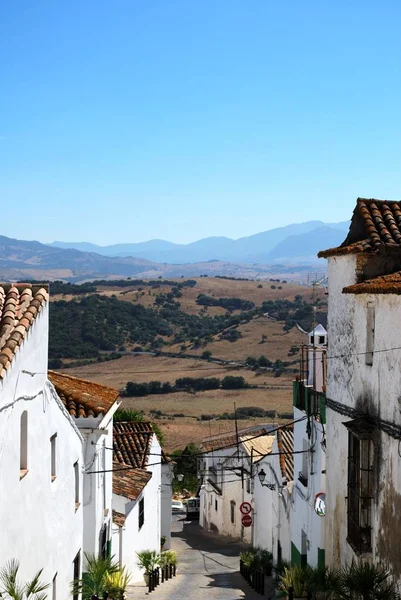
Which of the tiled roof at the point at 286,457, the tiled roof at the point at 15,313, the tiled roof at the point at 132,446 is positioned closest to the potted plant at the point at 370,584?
the tiled roof at the point at 15,313

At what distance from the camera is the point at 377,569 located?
14.3 meters

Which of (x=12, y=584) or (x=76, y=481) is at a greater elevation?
(x=12, y=584)

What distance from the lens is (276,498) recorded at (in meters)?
30.8

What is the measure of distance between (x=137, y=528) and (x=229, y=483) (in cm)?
1727

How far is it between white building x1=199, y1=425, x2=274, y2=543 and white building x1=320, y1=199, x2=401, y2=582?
20227mm

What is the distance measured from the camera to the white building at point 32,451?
1148 cm

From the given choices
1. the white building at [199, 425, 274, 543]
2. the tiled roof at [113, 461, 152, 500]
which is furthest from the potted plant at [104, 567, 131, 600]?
the white building at [199, 425, 274, 543]

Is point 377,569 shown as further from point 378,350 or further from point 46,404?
point 46,404

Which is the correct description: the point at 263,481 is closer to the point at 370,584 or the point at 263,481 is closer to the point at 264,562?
the point at 264,562

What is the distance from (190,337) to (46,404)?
112134 millimetres

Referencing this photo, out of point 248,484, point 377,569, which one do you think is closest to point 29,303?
point 377,569

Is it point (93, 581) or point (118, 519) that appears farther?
point (118, 519)

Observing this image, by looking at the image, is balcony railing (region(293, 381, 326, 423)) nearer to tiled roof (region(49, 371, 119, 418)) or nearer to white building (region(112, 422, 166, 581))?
white building (region(112, 422, 166, 581))

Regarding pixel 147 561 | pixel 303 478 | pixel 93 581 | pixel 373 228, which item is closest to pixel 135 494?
pixel 147 561
